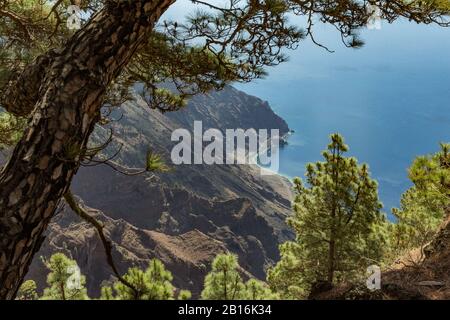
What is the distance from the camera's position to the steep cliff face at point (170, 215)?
182ft

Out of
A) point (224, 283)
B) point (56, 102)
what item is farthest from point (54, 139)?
point (224, 283)

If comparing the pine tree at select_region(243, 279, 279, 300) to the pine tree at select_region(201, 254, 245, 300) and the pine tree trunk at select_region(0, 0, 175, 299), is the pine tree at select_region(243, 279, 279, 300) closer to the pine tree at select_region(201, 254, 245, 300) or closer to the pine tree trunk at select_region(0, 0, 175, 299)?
the pine tree at select_region(201, 254, 245, 300)

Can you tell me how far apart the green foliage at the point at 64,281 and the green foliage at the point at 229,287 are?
2.86 ft

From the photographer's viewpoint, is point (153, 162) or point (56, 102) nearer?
point (56, 102)

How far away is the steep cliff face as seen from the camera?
55.3m

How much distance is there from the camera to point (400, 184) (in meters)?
154

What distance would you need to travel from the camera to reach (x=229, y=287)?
Result: 2.80m

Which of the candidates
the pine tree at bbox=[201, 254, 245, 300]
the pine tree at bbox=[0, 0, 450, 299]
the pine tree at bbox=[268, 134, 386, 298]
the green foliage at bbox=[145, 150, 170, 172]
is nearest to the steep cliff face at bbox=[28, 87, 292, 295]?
the pine tree at bbox=[268, 134, 386, 298]

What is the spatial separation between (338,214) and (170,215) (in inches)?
2728

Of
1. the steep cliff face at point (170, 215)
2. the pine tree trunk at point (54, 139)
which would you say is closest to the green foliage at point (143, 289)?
the pine tree trunk at point (54, 139)

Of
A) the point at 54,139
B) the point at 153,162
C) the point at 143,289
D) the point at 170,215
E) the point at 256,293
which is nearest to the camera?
the point at 54,139

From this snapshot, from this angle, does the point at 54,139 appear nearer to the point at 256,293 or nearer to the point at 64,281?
the point at 64,281
